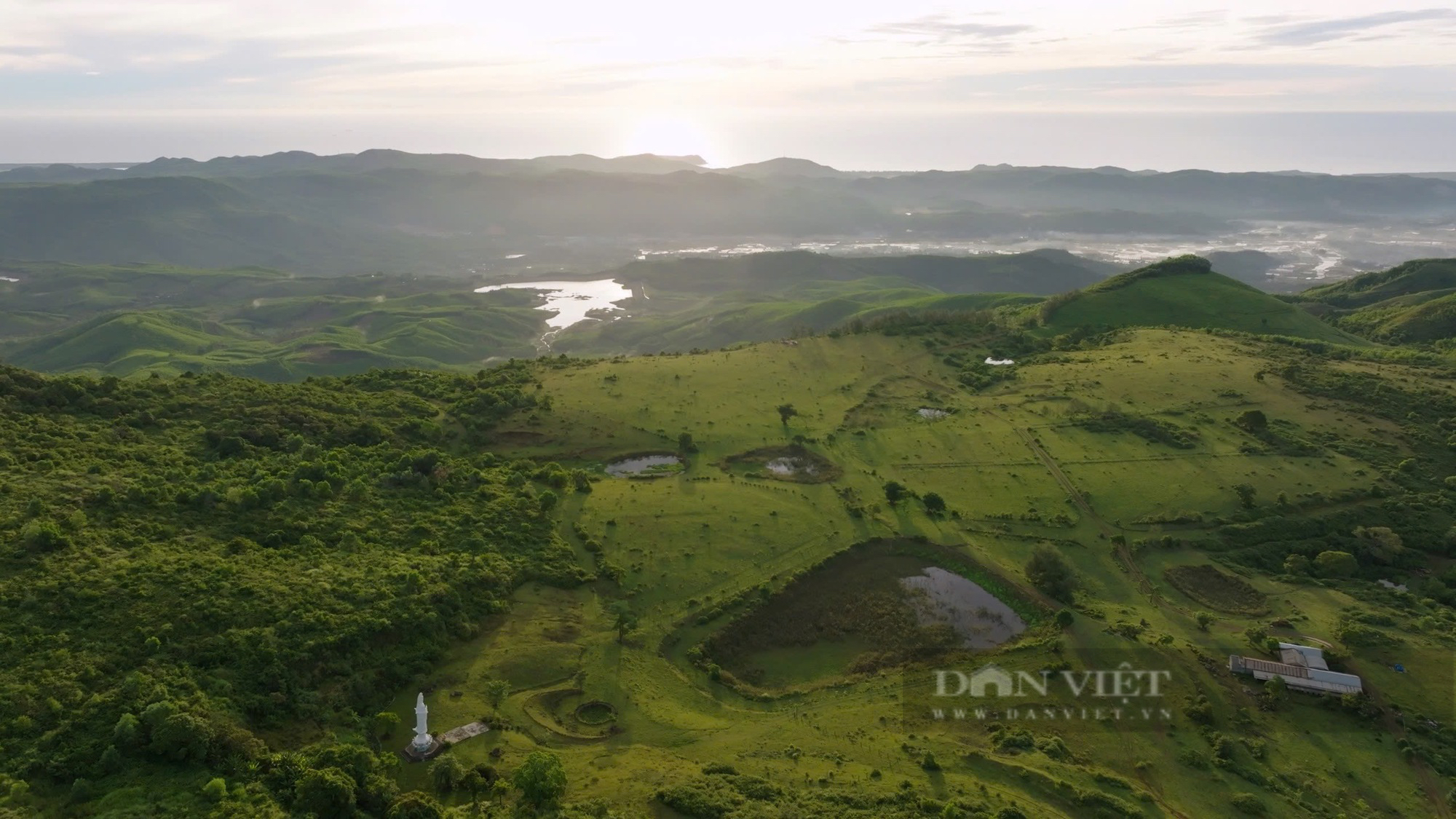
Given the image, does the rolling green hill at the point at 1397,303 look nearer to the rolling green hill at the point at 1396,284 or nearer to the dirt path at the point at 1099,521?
the rolling green hill at the point at 1396,284

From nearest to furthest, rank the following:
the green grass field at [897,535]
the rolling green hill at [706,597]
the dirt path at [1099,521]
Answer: the rolling green hill at [706,597] < the green grass field at [897,535] < the dirt path at [1099,521]

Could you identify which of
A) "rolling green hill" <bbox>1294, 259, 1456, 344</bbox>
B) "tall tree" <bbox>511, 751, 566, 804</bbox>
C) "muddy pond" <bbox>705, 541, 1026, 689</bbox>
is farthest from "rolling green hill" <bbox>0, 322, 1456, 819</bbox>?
"rolling green hill" <bbox>1294, 259, 1456, 344</bbox>

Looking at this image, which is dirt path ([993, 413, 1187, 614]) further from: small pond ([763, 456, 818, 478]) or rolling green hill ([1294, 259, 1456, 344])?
rolling green hill ([1294, 259, 1456, 344])

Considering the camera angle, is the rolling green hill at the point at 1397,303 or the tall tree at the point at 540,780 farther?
the rolling green hill at the point at 1397,303

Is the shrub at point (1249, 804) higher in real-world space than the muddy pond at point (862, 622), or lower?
lower

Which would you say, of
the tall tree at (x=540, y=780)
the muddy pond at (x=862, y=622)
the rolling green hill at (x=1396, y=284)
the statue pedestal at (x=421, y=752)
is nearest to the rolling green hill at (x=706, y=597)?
the muddy pond at (x=862, y=622)

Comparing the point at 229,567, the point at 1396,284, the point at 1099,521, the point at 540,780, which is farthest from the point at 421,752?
the point at 1396,284

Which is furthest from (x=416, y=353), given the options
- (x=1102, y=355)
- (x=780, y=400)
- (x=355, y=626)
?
(x=355, y=626)
